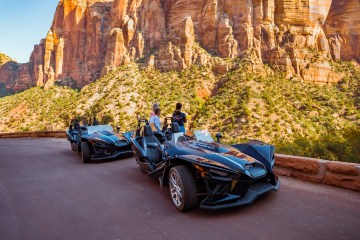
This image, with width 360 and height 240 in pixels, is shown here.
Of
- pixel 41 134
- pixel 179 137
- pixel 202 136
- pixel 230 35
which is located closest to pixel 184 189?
pixel 179 137

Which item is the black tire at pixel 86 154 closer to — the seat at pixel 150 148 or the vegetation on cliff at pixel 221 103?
the seat at pixel 150 148

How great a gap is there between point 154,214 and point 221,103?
37930mm

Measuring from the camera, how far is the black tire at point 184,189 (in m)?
3.67

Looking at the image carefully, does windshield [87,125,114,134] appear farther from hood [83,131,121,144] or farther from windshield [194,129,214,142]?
windshield [194,129,214,142]

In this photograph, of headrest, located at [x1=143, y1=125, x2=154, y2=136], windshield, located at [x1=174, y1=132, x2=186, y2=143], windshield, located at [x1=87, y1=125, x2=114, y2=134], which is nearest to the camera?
windshield, located at [x1=174, y1=132, x2=186, y2=143]

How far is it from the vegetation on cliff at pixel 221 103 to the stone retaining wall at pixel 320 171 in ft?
72.5

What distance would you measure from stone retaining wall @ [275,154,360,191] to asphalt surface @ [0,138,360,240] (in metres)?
0.19

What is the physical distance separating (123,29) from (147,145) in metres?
70.3

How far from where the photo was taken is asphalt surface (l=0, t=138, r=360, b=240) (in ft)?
10.2

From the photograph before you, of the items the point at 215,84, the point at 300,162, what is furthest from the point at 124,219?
the point at 215,84

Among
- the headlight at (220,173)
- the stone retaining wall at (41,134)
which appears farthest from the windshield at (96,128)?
the stone retaining wall at (41,134)

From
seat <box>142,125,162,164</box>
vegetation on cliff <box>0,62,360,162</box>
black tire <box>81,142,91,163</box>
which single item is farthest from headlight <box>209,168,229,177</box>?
vegetation on cliff <box>0,62,360,162</box>

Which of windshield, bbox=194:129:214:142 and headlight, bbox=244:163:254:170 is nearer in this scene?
headlight, bbox=244:163:254:170

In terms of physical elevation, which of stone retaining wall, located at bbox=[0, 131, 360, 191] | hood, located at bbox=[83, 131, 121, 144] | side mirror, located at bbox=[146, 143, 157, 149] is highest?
side mirror, located at bbox=[146, 143, 157, 149]
